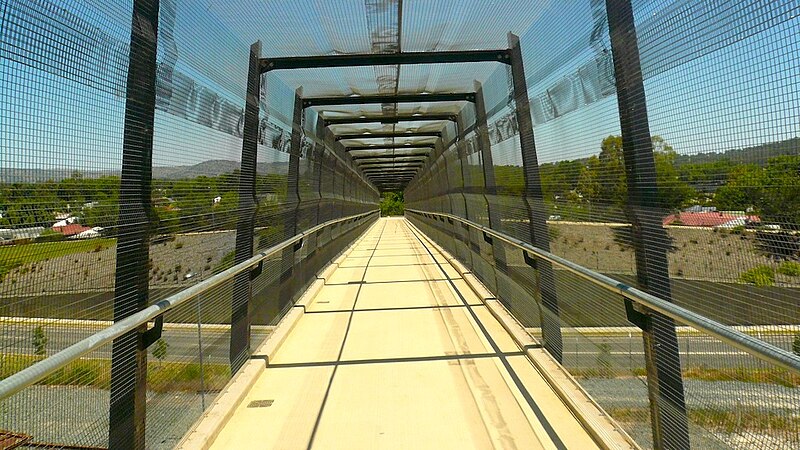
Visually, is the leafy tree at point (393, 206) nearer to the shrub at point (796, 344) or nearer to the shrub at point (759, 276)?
the shrub at point (759, 276)

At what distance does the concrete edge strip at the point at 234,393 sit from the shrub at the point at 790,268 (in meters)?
2.16

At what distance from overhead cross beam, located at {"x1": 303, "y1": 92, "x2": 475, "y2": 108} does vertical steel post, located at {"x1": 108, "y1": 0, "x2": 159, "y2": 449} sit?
4.55 m

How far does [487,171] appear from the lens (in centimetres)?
539

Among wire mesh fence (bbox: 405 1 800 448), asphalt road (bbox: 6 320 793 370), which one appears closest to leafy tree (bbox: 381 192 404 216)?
asphalt road (bbox: 6 320 793 370)

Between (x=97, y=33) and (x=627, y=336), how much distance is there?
2.28 m

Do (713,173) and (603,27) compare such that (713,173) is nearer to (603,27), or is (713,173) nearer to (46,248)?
(603,27)

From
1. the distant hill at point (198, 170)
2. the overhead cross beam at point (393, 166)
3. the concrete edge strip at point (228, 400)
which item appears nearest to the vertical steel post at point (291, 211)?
the concrete edge strip at point (228, 400)

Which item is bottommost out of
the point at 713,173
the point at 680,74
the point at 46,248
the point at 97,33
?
the point at 46,248

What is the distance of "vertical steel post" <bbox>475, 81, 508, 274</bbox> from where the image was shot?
4820 millimetres

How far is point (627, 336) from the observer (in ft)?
7.04

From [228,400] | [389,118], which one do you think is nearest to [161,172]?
[228,400]

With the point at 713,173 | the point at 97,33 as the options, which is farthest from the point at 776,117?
the point at 97,33

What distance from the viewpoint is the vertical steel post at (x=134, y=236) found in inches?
69.6

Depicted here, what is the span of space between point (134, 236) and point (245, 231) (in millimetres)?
1380
